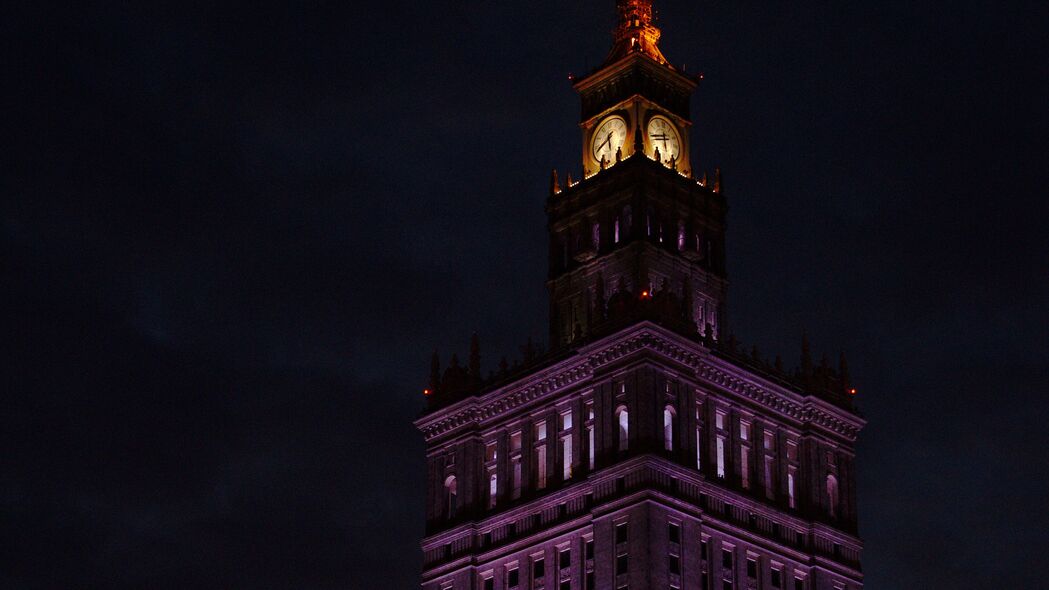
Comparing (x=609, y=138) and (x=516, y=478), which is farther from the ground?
(x=609, y=138)

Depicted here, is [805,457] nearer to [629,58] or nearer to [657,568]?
[657,568]

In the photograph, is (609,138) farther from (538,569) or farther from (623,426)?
(538,569)

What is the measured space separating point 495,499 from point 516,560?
20.5ft

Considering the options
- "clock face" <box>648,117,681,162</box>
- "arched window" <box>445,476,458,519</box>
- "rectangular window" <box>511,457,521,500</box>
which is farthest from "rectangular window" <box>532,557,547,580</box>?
"clock face" <box>648,117,681,162</box>

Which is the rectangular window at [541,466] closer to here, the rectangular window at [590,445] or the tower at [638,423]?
the tower at [638,423]

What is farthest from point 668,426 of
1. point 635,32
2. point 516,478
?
point 635,32

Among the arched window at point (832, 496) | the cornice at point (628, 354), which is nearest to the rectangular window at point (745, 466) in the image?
the cornice at point (628, 354)

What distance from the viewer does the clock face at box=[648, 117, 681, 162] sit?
583 feet

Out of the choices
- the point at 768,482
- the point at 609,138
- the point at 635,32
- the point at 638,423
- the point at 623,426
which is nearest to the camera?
the point at 638,423

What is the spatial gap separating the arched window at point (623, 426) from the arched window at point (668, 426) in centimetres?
269

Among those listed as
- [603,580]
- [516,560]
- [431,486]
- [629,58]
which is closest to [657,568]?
[603,580]

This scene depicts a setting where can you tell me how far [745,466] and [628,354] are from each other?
1319cm

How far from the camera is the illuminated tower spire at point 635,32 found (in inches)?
7126

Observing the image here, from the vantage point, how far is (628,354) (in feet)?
525
